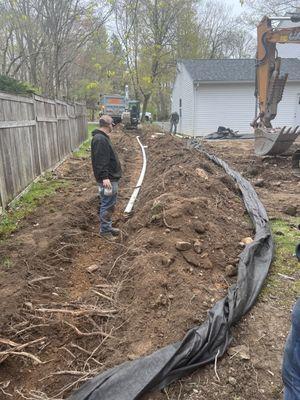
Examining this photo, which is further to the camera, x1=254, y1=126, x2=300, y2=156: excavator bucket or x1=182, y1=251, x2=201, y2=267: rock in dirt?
x1=254, y1=126, x2=300, y2=156: excavator bucket

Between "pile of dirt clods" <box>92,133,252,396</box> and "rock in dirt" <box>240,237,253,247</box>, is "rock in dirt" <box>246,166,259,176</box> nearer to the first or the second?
"pile of dirt clods" <box>92,133,252,396</box>

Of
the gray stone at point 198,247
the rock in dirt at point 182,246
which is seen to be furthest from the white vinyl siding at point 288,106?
the rock in dirt at point 182,246

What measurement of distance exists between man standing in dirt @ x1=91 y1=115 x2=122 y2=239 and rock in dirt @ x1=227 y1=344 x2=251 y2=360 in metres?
3.54

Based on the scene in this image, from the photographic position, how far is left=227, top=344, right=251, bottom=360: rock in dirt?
332 cm

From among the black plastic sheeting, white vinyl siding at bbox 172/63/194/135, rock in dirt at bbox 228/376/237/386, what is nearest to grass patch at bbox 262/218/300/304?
the black plastic sheeting

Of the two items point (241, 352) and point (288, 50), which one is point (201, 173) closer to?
point (241, 352)

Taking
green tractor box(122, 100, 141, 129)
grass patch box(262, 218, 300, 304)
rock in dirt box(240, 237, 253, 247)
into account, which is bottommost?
green tractor box(122, 100, 141, 129)

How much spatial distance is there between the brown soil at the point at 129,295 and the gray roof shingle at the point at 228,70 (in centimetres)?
2016

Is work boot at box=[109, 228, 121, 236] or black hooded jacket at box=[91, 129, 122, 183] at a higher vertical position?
black hooded jacket at box=[91, 129, 122, 183]

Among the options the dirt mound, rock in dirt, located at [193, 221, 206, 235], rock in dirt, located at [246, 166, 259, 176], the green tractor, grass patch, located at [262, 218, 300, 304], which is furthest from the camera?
the green tractor

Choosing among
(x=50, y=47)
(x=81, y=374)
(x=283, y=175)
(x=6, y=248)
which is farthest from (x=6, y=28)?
(x=81, y=374)

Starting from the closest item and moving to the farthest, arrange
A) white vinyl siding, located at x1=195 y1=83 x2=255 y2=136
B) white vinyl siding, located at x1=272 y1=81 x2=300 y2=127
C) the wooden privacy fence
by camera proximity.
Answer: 1. the wooden privacy fence
2. white vinyl siding, located at x1=195 y1=83 x2=255 y2=136
3. white vinyl siding, located at x1=272 y1=81 x2=300 y2=127

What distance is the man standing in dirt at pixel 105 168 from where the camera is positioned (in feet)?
20.8

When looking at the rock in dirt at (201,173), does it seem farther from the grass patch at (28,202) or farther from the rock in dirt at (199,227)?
the grass patch at (28,202)
